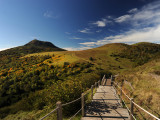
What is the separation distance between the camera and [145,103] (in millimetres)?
6375

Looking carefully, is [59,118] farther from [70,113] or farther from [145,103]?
Result: [145,103]

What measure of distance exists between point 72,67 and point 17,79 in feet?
63.0

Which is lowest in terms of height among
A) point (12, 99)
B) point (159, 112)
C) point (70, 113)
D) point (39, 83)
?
point (12, 99)

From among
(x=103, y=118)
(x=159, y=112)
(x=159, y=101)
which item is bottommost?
(x=103, y=118)

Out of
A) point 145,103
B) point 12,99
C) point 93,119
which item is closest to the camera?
point 93,119

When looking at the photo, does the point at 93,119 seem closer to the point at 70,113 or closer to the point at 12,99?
the point at 70,113

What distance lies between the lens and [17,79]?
2989 centimetres

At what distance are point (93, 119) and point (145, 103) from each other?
4.10 m

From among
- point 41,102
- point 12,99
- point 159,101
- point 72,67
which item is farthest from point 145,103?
point 72,67

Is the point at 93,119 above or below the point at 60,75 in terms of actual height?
above

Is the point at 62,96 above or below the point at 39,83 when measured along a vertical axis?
above

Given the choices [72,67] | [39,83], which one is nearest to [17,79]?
[39,83]

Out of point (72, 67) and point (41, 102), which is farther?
point (72, 67)

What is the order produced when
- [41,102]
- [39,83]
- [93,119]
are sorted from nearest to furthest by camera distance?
[93,119] → [41,102] → [39,83]
